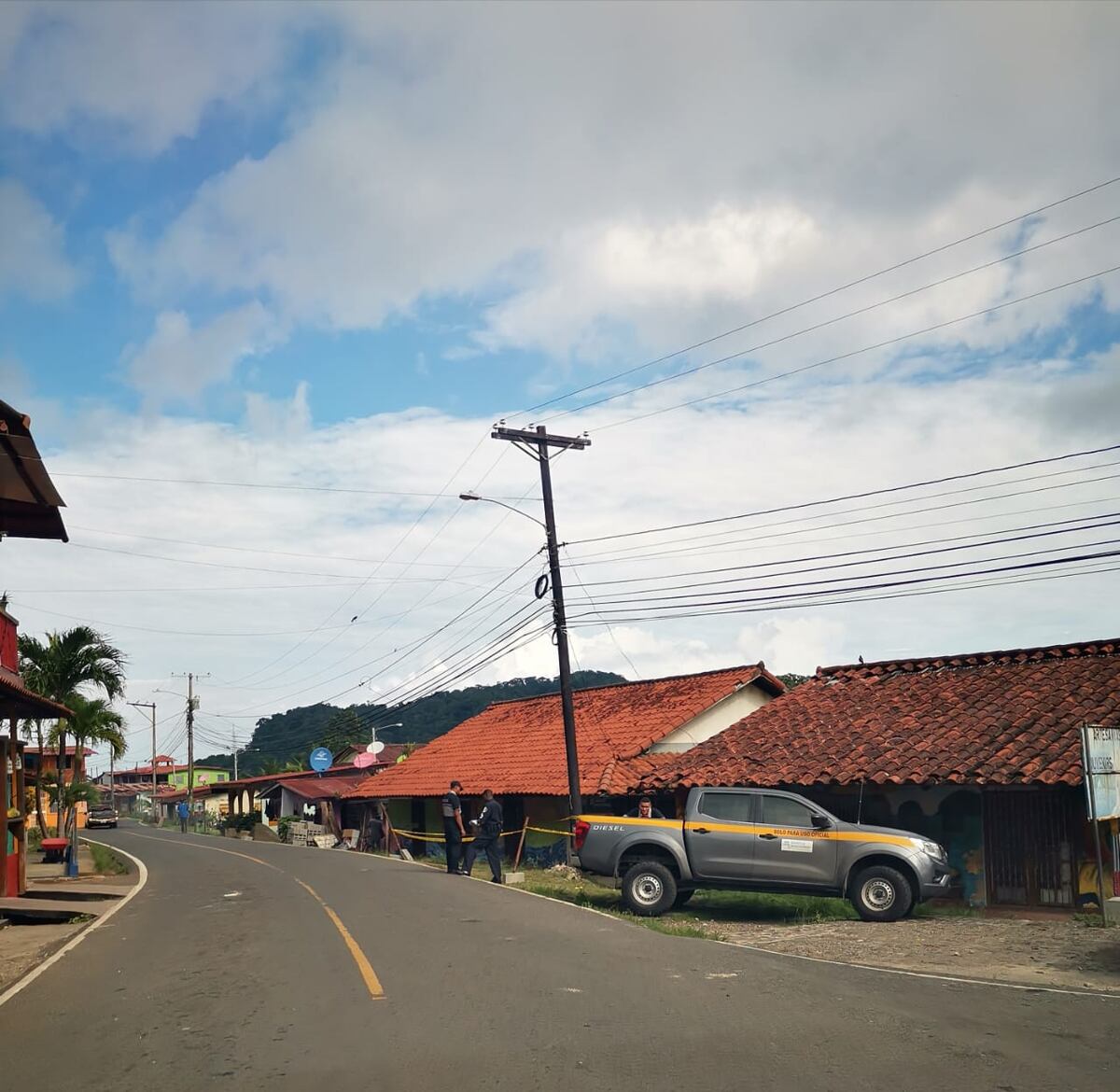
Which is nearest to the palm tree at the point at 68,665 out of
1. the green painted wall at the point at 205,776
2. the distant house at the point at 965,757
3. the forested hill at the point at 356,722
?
the distant house at the point at 965,757

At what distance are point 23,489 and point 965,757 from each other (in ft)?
51.0

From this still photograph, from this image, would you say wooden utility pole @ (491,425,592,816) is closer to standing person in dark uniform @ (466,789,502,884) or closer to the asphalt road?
standing person in dark uniform @ (466,789,502,884)

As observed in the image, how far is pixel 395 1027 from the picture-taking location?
8.95 m

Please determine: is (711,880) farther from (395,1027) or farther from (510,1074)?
(510,1074)

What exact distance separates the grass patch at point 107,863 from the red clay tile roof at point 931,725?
622 inches

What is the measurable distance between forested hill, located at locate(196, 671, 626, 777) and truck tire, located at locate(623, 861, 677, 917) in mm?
98283

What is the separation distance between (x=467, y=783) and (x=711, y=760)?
44.5ft

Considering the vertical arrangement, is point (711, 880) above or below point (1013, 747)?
below

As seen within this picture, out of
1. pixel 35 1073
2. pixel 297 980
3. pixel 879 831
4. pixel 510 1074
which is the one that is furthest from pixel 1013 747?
pixel 35 1073

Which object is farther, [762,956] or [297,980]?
[762,956]

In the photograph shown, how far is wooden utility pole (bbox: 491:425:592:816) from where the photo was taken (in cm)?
2623

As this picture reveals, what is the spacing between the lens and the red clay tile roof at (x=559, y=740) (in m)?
31.9

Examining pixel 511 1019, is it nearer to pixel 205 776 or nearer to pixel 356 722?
pixel 356 722

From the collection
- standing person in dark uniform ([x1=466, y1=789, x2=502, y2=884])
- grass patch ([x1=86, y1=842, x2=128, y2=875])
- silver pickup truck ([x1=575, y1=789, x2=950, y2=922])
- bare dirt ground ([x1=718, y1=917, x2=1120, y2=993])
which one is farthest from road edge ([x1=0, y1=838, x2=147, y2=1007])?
bare dirt ground ([x1=718, y1=917, x2=1120, y2=993])
